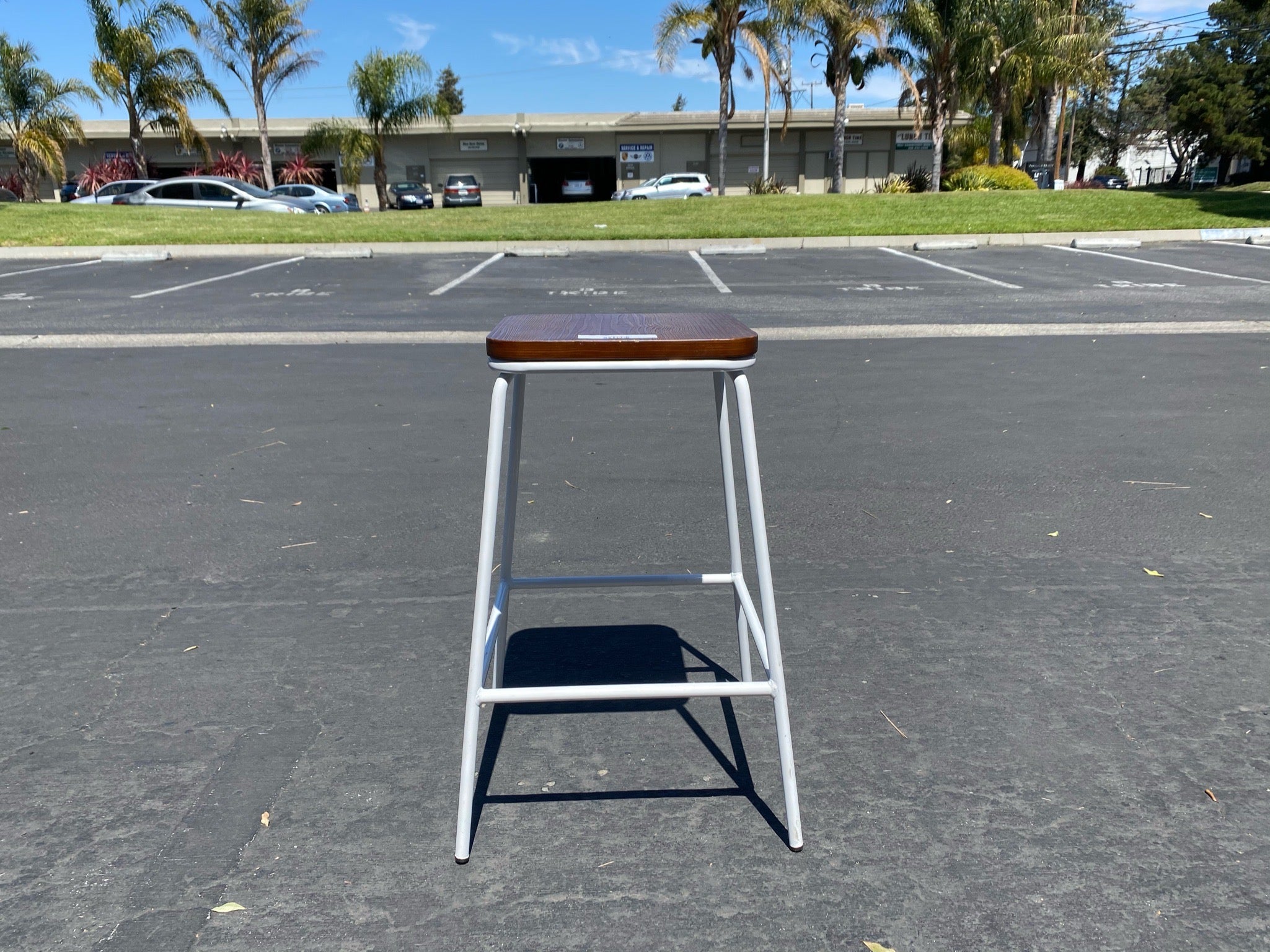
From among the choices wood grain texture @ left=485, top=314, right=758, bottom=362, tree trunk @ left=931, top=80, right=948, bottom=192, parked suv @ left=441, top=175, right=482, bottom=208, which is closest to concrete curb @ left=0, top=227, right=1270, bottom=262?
tree trunk @ left=931, top=80, right=948, bottom=192

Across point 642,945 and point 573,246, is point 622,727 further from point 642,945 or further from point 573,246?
point 573,246

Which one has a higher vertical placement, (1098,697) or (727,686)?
Result: (727,686)

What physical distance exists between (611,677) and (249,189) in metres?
27.6

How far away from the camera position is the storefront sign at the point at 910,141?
4556 cm

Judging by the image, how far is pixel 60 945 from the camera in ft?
6.63

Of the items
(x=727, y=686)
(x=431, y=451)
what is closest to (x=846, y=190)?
(x=431, y=451)

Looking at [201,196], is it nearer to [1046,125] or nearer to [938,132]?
[938,132]

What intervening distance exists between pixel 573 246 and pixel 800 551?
51.8 ft

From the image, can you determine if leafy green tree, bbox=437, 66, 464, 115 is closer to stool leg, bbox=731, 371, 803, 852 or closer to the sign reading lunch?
the sign reading lunch

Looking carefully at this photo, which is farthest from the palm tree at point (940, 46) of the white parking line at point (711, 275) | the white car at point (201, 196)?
the white car at point (201, 196)

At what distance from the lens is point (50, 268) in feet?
52.9

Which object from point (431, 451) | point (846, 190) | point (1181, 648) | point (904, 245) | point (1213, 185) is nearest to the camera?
point (1181, 648)

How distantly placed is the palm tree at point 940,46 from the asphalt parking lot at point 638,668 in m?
25.2

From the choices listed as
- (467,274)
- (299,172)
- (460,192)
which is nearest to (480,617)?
(467,274)
